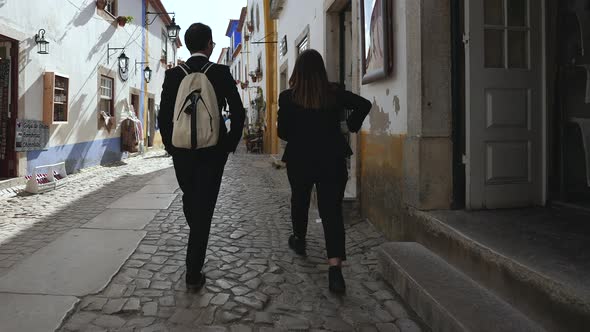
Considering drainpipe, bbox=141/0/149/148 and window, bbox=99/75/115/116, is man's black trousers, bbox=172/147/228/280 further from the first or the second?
drainpipe, bbox=141/0/149/148

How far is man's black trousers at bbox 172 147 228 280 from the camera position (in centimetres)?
301

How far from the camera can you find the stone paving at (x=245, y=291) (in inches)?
103

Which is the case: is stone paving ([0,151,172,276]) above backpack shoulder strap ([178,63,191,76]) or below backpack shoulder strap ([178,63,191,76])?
below

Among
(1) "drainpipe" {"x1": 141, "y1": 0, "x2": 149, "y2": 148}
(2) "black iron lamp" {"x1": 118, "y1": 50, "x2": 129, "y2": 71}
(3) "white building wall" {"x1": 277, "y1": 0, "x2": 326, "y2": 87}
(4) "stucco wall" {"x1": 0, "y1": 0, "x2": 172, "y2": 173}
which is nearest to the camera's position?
(3) "white building wall" {"x1": 277, "y1": 0, "x2": 326, "y2": 87}

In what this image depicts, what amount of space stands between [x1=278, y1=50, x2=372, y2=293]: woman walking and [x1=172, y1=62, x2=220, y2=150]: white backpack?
56 centimetres

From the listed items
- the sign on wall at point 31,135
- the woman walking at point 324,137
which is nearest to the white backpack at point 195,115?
the woman walking at point 324,137

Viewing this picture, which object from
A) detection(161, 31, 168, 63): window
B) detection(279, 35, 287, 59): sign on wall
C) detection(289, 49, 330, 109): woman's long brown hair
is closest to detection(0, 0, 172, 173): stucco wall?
detection(161, 31, 168, 63): window

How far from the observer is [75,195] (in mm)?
6996

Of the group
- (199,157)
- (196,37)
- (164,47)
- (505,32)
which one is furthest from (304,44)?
(164,47)

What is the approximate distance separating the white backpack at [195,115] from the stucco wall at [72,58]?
557 cm

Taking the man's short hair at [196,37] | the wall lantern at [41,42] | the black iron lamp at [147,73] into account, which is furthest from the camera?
the black iron lamp at [147,73]

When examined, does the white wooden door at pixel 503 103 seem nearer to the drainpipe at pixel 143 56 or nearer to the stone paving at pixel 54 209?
the stone paving at pixel 54 209

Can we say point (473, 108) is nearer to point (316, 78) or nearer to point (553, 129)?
point (553, 129)

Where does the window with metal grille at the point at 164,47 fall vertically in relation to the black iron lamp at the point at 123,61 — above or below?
above
